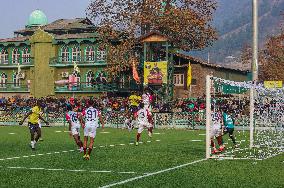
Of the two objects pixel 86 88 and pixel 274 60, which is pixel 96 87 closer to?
pixel 86 88

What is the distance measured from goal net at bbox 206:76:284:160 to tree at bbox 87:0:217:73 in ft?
77.8

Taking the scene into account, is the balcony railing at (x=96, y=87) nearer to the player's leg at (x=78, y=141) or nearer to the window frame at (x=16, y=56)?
the window frame at (x=16, y=56)

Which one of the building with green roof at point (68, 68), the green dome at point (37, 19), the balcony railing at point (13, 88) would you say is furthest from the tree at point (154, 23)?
the green dome at point (37, 19)

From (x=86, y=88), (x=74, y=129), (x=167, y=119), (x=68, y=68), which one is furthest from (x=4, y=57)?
(x=74, y=129)

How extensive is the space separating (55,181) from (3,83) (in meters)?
63.6

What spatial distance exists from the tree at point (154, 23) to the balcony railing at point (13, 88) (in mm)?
17937

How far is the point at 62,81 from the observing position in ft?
227

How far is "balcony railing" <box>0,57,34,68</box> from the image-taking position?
251 feet

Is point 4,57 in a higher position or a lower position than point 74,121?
higher

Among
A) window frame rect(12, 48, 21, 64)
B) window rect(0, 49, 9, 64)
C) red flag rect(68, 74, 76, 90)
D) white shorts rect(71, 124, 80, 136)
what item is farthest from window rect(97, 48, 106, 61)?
white shorts rect(71, 124, 80, 136)

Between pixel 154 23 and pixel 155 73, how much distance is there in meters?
7.58

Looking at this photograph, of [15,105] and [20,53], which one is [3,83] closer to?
[20,53]

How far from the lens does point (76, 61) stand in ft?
239

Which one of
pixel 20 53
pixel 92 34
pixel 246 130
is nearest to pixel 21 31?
pixel 20 53
